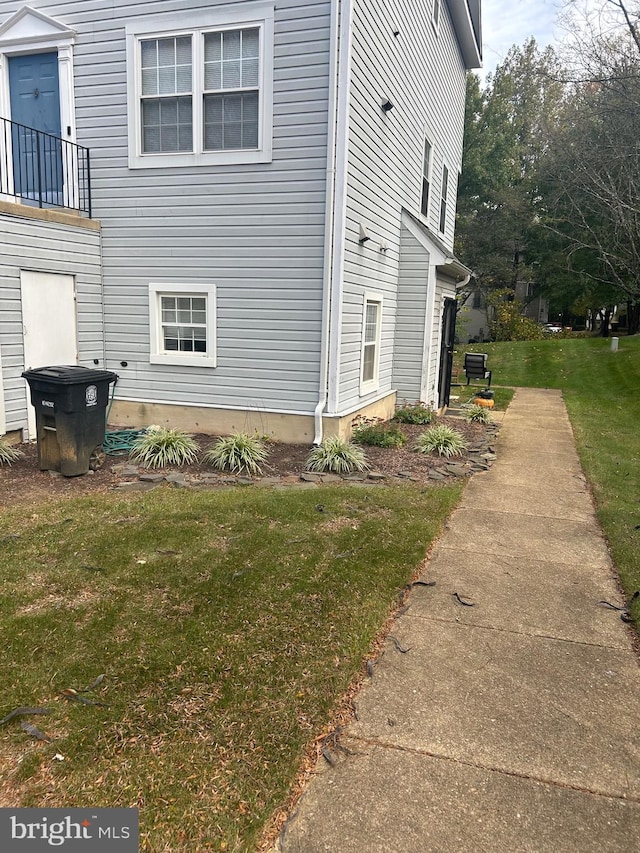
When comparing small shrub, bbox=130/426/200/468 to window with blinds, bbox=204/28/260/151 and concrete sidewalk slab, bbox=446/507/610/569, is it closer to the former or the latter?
concrete sidewalk slab, bbox=446/507/610/569

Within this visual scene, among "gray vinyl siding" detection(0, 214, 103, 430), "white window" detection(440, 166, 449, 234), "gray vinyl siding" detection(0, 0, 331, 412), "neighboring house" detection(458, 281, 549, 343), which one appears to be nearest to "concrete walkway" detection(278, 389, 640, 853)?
"gray vinyl siding" detection(0, 0, 331, 412)

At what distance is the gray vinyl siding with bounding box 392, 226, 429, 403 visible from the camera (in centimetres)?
1073

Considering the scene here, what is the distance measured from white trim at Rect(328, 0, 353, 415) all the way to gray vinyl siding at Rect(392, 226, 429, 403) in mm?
3202

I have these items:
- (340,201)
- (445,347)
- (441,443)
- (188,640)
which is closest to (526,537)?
(441,443)

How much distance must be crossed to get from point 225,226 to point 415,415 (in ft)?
14.8

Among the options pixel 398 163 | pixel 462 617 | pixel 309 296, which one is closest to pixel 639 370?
pixel 398 163

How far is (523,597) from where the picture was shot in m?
4.32

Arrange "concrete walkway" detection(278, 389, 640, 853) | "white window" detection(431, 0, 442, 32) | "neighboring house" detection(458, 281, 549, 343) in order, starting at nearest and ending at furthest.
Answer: "concrete walkway" detection(278, 389, 640, 853)
"white window" detection(431, 0, 442, 32)
"neighboring house" detection(458, 281, 549, 343)

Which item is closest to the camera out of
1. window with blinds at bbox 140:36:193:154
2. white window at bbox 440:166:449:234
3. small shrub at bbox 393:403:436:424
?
window with blinds at bbox 140:36:193:154

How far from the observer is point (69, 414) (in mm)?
6625

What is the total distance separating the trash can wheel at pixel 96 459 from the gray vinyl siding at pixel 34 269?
152 cm

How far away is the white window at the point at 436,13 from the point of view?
1141cm

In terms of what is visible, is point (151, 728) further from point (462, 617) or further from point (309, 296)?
point (309, 296)

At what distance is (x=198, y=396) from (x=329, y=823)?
273 inches
